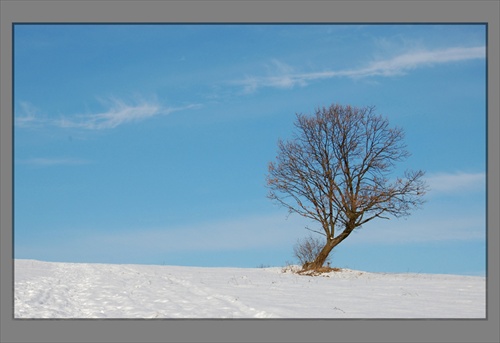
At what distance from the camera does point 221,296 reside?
1725cm

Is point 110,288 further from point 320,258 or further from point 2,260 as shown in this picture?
point 320,258

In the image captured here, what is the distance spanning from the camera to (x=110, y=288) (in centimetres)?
1894

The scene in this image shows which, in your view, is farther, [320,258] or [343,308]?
[320,258]

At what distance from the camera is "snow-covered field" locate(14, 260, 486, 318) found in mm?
14812

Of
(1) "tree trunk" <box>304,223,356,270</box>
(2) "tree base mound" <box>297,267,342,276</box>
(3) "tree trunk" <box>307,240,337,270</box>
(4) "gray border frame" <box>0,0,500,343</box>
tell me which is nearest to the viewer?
(4) "gray border frame" <box>0,0,500,343</box>

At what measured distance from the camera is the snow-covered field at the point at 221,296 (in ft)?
48.6

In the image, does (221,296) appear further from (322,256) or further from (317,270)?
(322,256)

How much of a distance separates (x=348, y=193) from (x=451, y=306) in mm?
13381

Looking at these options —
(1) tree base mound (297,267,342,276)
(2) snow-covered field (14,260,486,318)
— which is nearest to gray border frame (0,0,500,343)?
(2) snow-covered field (14,260,486,318)

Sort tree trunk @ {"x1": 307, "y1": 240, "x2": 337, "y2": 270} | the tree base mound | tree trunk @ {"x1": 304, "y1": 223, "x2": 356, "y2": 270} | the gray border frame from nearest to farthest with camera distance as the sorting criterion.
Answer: the gray border frame → the tree base mound → tree trunk @ {"x1": 304, "y1": 223, "x2": 356, "y2": 270} → tree trunk @ {"x1": 307, "y1": 240, "x2": 337, "y2": 270}

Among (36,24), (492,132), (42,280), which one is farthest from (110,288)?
(492,132)

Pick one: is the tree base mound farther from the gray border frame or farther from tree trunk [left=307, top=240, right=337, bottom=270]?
the gray border frame
